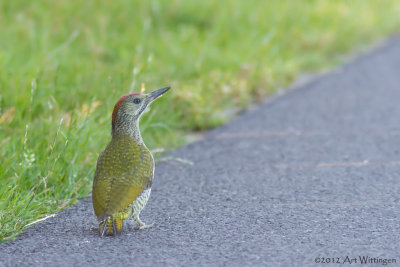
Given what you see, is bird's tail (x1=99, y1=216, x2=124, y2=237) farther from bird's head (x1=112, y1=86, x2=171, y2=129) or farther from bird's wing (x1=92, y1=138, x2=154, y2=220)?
bird's head (x1=112, y1=86, x2=171, y2=129)

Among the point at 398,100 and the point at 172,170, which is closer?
the point at 172,170

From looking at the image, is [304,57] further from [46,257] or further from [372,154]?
[46,257]

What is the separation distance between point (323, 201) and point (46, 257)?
1878 millimetres

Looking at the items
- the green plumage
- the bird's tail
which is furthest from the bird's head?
the bird's tail

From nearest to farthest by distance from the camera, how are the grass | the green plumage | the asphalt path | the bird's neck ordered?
1. the asphalt path
2. the green plumage
3. the bird's neck
4. the grass

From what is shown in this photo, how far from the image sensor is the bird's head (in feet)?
15.9

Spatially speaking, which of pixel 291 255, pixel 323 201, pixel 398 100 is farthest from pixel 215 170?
pixel 398 100

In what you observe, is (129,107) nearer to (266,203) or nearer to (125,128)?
(125,128)

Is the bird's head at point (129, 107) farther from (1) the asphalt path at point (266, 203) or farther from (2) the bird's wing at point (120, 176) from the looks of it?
(1) the asphalt path at point (266, 203)

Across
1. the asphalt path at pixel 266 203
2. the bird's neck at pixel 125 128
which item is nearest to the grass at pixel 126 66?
the asphalt path at pixel 266 203

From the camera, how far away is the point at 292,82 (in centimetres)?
934

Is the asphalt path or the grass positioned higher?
the grass

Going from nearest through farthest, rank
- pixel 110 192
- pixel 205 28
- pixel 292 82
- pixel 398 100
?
pixel 110 192, pixel 398 100, pixel 292 82, pixel 205 28

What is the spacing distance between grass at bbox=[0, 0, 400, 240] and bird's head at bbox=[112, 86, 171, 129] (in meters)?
0.44
